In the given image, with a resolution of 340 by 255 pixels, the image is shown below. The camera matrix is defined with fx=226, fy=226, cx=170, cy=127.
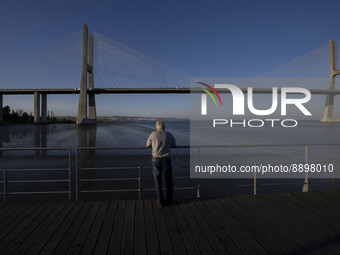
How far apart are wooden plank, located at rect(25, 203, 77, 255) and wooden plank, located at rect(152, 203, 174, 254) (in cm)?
106

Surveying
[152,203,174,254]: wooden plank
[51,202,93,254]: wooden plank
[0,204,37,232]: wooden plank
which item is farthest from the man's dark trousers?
[0,204,37,232]: wooden plank

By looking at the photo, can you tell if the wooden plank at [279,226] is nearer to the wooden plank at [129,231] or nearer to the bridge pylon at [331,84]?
the wooden plank at [129,231]

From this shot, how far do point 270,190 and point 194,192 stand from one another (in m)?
1.95

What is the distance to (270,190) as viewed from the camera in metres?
5.75

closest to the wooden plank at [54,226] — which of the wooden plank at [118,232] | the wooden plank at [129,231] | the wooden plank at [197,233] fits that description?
the wooden plank at [118,232]

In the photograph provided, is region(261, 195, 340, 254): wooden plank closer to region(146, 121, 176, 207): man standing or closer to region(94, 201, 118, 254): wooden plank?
region(146, 121, 176, 207): man standing

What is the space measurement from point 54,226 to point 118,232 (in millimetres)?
783

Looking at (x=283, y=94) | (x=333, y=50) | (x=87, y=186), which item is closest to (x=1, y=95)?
(x=87, y=186)

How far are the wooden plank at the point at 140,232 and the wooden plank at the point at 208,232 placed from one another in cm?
65

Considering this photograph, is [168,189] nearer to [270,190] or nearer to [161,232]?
[161,232]

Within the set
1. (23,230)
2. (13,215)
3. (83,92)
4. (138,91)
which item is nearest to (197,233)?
(23,230)

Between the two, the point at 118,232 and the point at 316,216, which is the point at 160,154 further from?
the point at 316,216

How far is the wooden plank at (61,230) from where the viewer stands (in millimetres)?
2143

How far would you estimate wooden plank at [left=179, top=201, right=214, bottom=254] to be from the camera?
6.97 ft
